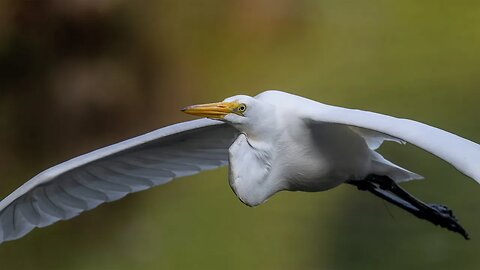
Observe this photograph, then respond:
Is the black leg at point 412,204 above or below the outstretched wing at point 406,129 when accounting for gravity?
below

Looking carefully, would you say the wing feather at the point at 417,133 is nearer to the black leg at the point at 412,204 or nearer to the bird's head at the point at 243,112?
the bird's head at the point at 243,112

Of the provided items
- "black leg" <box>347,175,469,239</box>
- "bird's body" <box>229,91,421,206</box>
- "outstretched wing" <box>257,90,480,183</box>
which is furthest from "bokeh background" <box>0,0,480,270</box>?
"outstretched wing" <box>257,90,480,183</box>

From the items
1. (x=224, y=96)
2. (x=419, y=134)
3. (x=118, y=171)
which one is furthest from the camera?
(x=224, y=96)

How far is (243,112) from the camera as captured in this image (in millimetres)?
1468

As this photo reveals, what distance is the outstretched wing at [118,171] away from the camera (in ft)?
5.65

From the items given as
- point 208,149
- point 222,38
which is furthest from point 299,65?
point 208,149

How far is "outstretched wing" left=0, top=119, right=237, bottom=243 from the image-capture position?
1.72m

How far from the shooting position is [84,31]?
9.09 feet

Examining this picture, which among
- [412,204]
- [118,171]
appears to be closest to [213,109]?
[118,171]

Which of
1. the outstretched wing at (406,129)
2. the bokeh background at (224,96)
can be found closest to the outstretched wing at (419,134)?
the outstretched wing at (406,129)

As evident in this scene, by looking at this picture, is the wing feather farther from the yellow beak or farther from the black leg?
the black leg

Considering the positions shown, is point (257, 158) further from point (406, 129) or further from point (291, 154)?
point (406, 129)

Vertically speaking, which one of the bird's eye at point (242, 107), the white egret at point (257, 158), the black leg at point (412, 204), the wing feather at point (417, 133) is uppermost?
the bird's eye at point (242, 107)

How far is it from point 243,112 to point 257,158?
76mm
